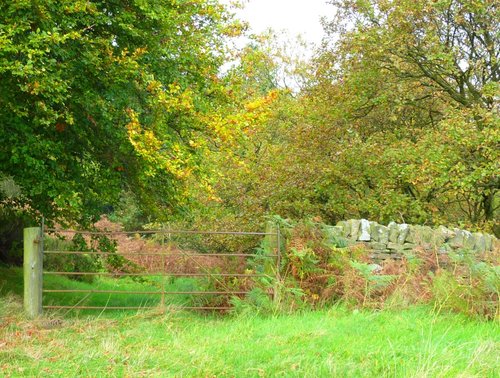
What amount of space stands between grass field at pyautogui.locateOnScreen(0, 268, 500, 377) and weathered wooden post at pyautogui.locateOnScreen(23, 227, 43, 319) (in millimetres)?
343

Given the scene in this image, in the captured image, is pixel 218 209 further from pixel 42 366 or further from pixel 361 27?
pixel 42 366

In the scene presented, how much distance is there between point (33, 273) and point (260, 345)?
4.22 meters

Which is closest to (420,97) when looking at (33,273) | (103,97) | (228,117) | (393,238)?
(393,238)

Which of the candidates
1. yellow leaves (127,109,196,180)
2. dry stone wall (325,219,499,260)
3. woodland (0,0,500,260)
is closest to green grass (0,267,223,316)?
woodland (0,0,500,260)

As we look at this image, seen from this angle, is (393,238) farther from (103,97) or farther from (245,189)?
(245,189)

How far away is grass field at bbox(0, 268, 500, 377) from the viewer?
5332mm

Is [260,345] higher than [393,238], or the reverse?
[393,238]

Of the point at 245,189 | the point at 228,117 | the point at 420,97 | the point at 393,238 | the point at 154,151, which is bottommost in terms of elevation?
the point at 393,238

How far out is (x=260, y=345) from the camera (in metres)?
6.22

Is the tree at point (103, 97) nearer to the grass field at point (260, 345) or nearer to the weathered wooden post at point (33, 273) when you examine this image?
the weathered wooden post at point (33, 273)

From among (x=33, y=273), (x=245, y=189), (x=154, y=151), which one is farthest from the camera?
(x=245, y=189)

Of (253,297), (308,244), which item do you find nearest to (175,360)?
(253,297)

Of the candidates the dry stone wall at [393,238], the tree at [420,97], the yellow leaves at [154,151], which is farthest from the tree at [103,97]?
the tree at [420,97]

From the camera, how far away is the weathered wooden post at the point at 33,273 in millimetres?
8688
